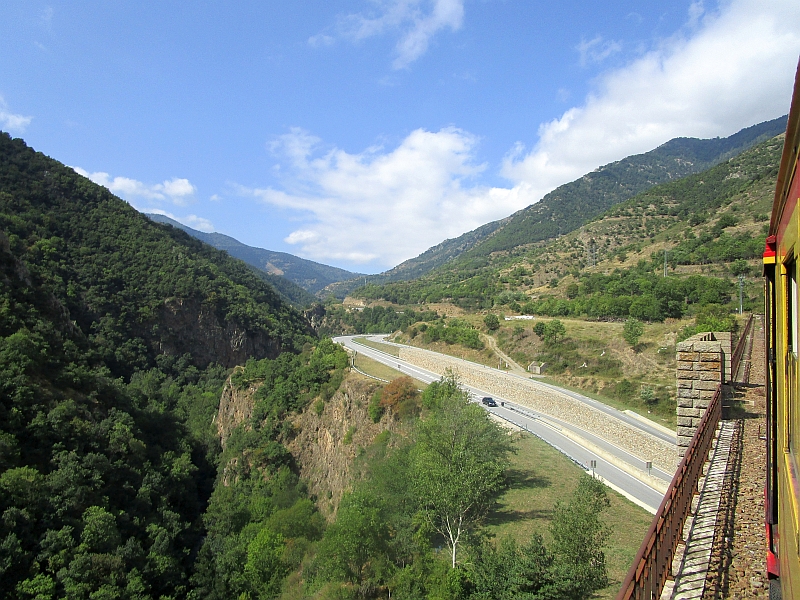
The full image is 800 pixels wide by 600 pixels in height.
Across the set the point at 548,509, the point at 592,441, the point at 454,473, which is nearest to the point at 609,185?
the point at 592,441

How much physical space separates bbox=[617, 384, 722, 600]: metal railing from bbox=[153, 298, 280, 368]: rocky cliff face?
64150 mm

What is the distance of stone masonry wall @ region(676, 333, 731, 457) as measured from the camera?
313 inches

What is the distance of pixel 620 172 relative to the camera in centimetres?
14988

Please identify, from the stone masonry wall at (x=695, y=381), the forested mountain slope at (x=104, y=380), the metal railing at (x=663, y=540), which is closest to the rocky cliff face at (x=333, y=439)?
the forested mountain slope at (x=104, y=380)

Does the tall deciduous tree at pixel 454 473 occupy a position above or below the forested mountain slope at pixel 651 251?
below

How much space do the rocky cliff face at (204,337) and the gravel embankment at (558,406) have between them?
31988 millimetres

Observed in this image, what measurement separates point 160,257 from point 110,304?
46.1ft

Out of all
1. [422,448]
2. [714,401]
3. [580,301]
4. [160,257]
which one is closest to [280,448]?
[422,448]

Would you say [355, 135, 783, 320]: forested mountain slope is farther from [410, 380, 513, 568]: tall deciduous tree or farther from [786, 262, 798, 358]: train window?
[786, 262, 798, 358]: train window

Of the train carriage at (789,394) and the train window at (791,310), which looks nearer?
the train carriage at (789,394)

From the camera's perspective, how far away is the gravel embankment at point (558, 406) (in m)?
19.4

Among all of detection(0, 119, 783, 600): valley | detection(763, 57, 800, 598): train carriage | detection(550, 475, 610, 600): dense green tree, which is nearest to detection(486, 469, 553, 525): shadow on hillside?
detection(0, 119, 783, 600): valley

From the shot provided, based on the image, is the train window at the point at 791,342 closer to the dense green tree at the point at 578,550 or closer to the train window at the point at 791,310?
the train window at the point at 791,310

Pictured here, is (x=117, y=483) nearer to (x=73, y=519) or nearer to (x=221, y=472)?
(x=73, y=519)
